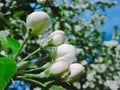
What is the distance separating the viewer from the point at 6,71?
1.17m

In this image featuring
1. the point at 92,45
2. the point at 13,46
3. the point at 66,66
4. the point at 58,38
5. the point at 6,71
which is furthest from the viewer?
the point at 92,45

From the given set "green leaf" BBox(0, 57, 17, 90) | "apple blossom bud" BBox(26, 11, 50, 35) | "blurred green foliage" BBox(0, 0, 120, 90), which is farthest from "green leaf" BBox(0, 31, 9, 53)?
"blurred green foliage" BBox(0, 0, 120, 90)

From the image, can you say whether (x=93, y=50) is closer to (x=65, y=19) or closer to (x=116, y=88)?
(x=65, y=19)

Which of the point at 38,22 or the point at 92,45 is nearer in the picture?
the point at 38,22

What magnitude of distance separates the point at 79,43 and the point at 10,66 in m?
7.04

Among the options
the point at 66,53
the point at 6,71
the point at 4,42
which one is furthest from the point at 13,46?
the point at 6,71

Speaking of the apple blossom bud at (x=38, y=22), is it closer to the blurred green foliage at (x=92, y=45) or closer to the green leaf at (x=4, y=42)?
the green leaf at (x=4, y=42)

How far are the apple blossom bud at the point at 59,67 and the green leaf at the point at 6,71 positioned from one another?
0.56ft

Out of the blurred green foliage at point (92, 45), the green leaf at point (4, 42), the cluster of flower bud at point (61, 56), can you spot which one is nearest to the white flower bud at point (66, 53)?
the cluster of flower bud at point (61, 56)

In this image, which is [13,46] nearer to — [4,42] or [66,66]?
[4,42]

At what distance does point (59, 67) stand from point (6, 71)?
0.20 m

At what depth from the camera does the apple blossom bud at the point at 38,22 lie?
53.1 inches

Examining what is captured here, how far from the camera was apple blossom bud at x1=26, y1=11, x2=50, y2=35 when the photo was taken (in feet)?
4.42

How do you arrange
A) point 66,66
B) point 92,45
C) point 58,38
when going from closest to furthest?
1. point 66,66
2. point 58,38
3. point 92,45
